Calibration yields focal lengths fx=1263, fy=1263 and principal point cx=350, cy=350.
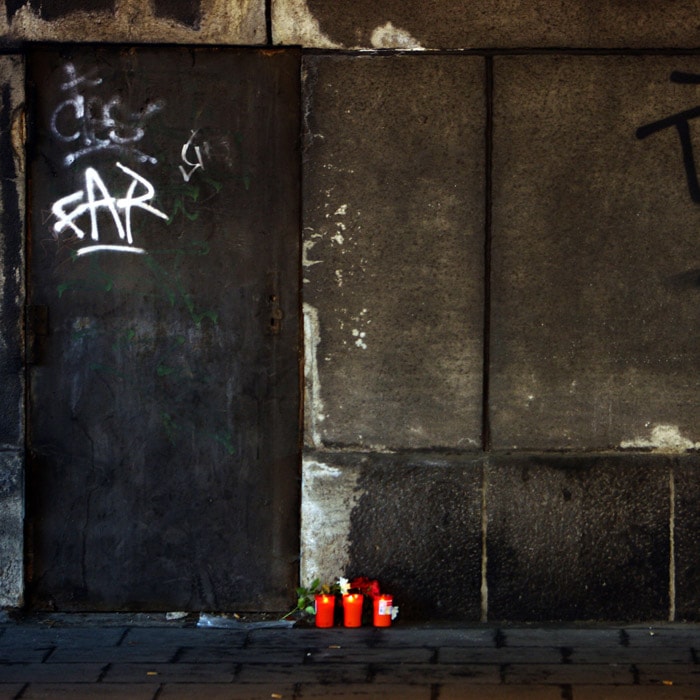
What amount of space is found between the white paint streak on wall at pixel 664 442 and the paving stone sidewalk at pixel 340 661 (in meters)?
0.83

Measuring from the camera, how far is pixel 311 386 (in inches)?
235

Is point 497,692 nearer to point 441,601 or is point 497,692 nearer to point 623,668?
point 623,668

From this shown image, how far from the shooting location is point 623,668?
204 inches

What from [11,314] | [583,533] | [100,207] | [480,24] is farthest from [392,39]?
[583,533]

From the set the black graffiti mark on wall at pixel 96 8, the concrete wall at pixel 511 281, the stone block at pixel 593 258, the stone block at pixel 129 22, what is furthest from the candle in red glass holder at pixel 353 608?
the black graffiti mark on wall at pixel 96 8

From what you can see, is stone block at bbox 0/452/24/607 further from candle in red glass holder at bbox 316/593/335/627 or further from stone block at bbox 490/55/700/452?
stone block at bbox 490/55/700/452

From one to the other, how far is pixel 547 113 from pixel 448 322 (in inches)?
42.2

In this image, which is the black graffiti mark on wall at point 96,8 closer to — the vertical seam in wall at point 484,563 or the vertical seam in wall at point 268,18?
the vertical seam in wall at point 268,18

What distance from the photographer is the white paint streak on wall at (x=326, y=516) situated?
5930 mm

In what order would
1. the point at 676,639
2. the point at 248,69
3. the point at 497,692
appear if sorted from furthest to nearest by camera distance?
the point at 248,69 → the point at 676,639 → the point at 497,692

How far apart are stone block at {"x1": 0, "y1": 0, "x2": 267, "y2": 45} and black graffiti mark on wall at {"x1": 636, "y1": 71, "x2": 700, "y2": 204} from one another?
185cm

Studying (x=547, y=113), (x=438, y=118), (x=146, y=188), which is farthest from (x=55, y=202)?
(x=547, y=113)

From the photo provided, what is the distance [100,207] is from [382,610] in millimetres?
2325

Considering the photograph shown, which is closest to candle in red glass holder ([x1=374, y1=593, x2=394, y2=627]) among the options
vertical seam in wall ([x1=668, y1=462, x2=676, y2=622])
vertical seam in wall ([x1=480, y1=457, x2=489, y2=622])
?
vertical seam in wall ([x1=480, y1=457, x2=489, y2=622])
